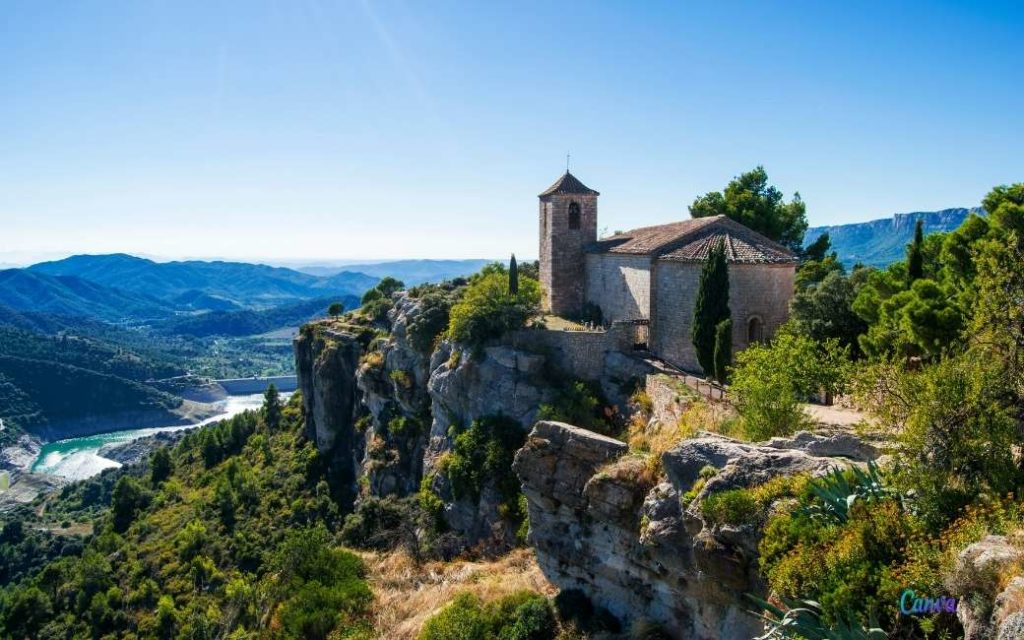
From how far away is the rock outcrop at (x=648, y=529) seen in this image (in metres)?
12.3

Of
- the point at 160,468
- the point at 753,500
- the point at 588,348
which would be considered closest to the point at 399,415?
the point at 588,348

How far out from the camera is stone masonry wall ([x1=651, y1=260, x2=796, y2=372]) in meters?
29.0

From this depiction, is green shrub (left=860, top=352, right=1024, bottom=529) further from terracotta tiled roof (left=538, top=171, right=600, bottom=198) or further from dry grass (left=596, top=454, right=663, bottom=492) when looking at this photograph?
terracotta tiled roof (left=538, top=171, right=600, bottom=198)

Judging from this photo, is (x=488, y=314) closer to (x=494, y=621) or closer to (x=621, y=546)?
(x=494, y=621)

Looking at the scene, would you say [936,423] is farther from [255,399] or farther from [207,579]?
[255,399]

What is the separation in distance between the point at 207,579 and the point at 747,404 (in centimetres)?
4370

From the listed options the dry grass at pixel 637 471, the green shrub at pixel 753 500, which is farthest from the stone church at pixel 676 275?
the green shrub at pixel 753 500

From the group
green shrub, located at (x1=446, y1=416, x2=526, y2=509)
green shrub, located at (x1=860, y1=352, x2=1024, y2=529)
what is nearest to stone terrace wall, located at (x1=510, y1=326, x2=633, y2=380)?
green shrub, located at (x1=446, y1=416, x2=526, y2=509)

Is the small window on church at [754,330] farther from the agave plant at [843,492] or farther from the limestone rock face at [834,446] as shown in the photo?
the agave plant at [843,492]

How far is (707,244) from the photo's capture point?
29.8 metres

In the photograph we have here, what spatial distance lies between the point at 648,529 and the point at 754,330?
17568 mm

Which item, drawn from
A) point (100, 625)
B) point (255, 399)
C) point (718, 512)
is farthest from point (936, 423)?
point (255, 399)

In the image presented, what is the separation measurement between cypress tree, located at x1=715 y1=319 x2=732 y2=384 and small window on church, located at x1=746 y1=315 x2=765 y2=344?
4.26 meters

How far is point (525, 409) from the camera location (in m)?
30.6
